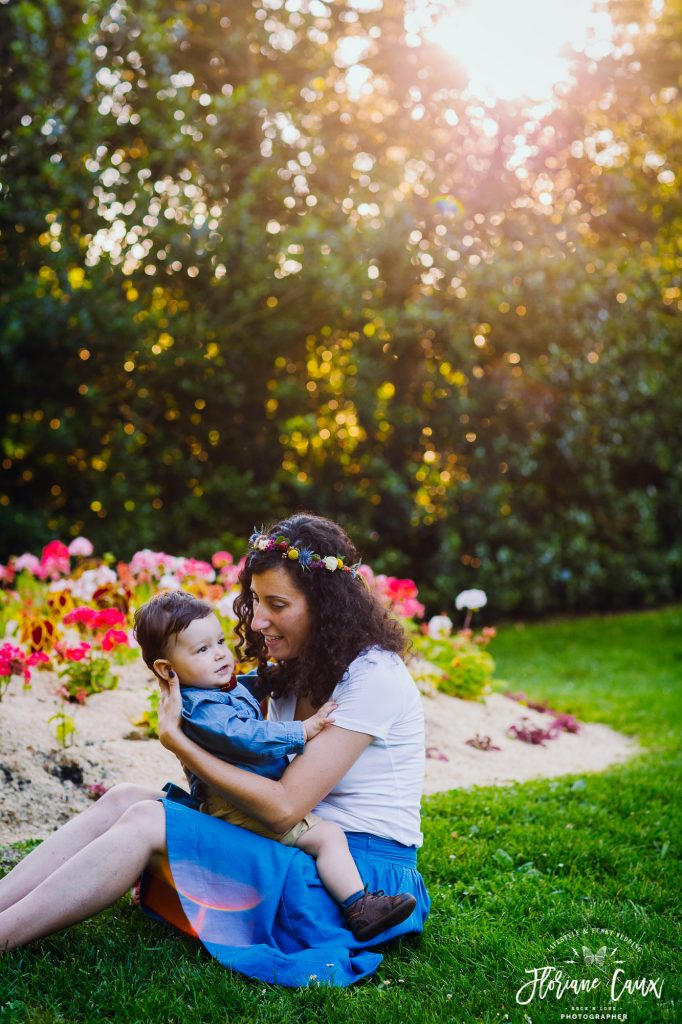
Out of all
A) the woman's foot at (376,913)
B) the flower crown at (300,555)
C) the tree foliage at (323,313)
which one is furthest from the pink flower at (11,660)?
the tree foliage at (323,313)

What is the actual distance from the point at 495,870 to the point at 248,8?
8.74 m

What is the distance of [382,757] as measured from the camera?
8.95ft

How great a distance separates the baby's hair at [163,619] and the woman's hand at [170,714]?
4.1 inches

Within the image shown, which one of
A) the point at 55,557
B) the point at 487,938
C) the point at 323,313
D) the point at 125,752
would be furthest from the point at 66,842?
the point at 323,313

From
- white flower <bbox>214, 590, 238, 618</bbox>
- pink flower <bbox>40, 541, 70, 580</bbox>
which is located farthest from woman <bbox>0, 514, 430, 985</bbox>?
pink flower <bbox>40, 541, 70, 580</bbox>

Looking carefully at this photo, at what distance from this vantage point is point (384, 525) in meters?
9.02

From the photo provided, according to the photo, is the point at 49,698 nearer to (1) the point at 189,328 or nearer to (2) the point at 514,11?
(1) the point at 189,328

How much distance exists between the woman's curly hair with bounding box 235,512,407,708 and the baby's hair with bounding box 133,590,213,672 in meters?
0.24

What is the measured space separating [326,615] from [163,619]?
1.58ft

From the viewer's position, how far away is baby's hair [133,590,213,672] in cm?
259

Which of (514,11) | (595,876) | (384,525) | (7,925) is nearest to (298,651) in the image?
(7,925)

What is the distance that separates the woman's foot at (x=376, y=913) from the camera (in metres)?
2.50

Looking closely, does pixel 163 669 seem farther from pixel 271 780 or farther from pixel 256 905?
pixel 256 905

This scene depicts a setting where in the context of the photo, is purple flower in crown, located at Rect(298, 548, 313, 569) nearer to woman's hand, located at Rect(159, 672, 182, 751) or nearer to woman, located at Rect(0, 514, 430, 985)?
woman, located at Rect(0, 514, 430, 985)
